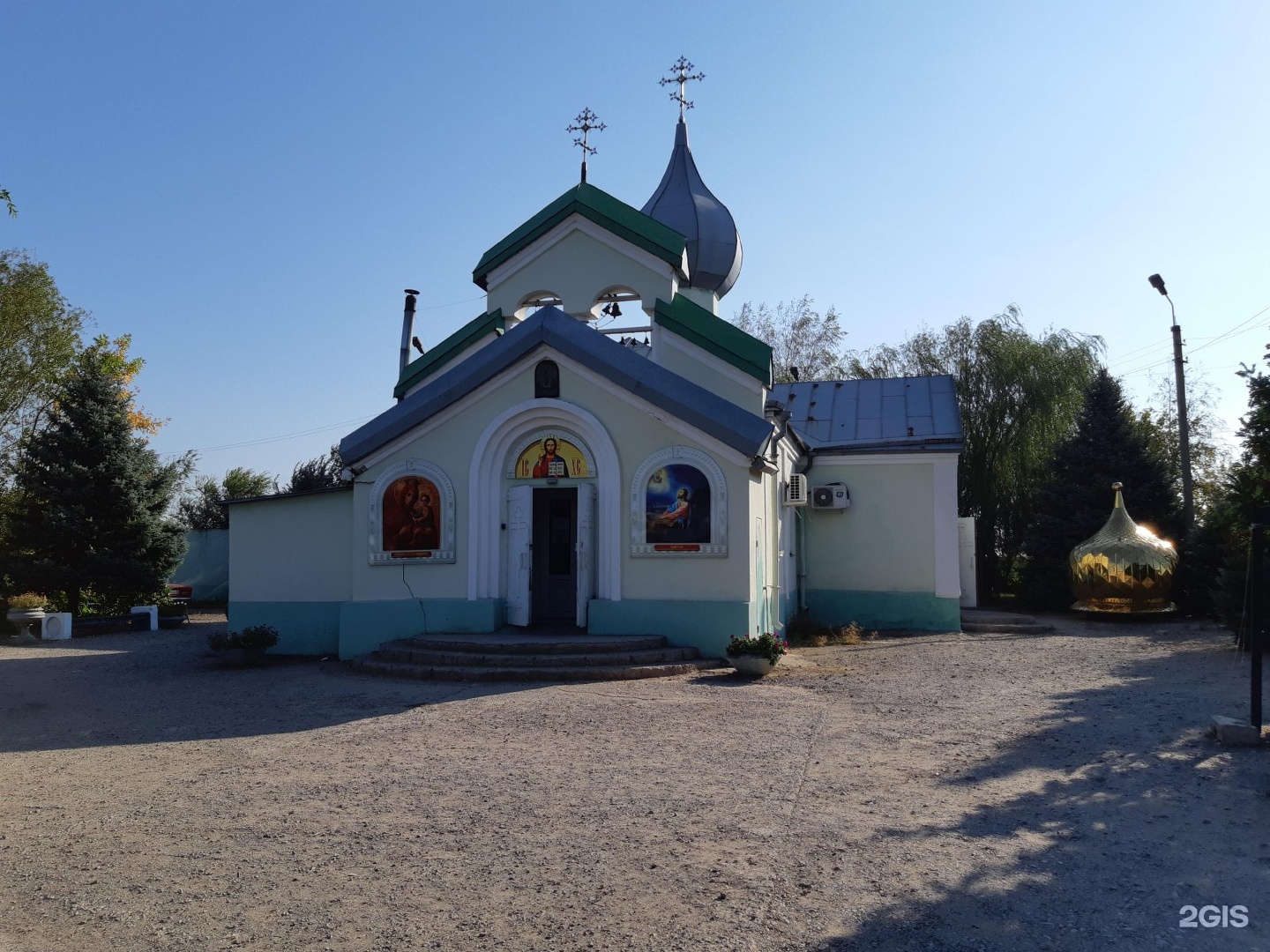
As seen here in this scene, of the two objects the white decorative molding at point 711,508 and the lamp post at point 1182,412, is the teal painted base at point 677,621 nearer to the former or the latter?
the white decorative molding at point 711,508

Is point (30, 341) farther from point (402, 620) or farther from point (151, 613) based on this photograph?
point (402, 620)

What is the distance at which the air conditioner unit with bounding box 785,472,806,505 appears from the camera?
19.0 m

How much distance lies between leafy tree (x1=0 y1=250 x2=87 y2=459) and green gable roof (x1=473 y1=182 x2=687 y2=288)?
60.7 ft

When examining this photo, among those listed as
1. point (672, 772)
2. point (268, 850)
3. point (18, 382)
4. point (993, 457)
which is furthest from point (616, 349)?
point (18, 382)

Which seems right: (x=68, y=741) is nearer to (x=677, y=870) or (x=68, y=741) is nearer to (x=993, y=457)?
(x=677, y=870)

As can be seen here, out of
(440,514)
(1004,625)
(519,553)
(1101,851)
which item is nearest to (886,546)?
(1004,625)

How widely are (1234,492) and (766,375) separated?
8.28 meters

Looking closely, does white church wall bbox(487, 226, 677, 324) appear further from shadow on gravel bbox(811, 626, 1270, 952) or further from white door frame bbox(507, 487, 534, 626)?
shadow on gravel bbox(811, 626, 1270, 952)

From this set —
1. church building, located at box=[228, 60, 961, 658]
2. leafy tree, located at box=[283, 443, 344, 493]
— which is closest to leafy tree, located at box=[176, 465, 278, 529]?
leafy tree, located at box=[283, 443, 344, 493]

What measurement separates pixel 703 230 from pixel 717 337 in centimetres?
456

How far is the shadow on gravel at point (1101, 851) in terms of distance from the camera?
4480 millimetres

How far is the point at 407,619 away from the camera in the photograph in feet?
49.2

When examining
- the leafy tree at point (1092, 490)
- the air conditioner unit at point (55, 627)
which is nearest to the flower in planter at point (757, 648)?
the leafy tree at point (1092, 490)

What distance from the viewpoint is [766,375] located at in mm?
16266
